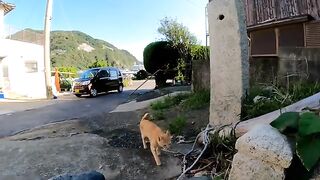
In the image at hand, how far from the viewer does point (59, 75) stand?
88.3 feet

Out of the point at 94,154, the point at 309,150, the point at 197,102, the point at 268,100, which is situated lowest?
the point at 94,154

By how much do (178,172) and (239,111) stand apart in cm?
140

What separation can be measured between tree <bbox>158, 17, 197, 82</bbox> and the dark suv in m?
4.39

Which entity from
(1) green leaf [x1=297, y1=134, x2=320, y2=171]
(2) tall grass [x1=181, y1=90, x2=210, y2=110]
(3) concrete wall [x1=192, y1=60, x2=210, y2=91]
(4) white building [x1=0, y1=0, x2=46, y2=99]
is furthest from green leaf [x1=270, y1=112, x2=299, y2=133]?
(4) white building [x1=0, y1=0, x2=46, y2=99]

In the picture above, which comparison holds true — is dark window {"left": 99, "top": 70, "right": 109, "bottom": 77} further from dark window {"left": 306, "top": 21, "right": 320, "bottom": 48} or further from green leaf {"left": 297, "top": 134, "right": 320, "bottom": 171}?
green leaf {"left": 297, "top": 134, "right": 320, "bottom": 171}

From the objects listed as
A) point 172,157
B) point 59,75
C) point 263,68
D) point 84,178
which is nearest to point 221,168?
point 172,157

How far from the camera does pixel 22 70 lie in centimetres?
2305

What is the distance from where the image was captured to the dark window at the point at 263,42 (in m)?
11.0

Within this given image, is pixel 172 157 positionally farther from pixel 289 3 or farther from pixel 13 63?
pixel 13 63

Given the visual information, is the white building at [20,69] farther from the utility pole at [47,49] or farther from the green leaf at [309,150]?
the green leaf at [309,150]

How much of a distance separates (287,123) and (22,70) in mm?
21991

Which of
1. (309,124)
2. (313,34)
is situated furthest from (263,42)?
(309,124)

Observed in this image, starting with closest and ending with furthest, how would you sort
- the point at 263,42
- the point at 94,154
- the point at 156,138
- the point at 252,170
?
the point at 252,170 → the point at 156,138 → the point at 94,154 → the point at 263,42

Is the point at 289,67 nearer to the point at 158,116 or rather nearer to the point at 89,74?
the point at 158,116
